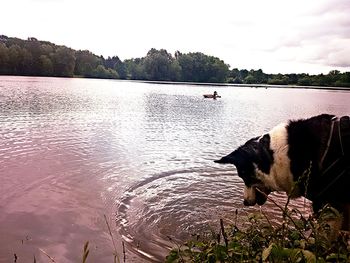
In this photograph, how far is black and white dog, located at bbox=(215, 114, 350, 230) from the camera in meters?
4.43

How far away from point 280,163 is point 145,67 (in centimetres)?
15308

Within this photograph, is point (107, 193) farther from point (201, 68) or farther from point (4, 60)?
point (201, 68)

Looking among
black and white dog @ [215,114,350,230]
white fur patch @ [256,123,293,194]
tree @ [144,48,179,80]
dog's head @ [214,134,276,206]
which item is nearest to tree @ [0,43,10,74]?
tree @ [144,48,179,80]

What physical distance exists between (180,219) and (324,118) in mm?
3330

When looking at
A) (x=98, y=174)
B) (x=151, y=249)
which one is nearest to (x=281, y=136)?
(x=151, y=249)

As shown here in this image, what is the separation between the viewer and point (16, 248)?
5.22 metres

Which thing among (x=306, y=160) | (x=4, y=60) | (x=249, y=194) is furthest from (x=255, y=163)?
(x=4, y=60)

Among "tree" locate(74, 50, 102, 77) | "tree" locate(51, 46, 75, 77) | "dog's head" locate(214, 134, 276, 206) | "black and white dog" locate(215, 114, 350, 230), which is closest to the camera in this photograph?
"black and white dog" locate(215, 114, 350, 230)

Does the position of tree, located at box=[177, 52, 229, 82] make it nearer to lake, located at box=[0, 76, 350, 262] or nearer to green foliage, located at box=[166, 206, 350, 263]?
lake, located at box=[0, 76, 350, 262]

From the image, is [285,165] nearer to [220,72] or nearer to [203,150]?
[203,150]

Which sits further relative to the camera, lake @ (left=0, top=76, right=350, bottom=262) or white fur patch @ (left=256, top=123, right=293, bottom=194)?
lake @ (left=0, top=76, right=350, bottom=262)

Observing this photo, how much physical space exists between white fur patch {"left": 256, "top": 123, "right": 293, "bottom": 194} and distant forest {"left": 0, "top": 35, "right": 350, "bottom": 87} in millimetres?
121870

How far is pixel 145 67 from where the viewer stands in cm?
15438

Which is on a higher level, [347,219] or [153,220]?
[347,219]
